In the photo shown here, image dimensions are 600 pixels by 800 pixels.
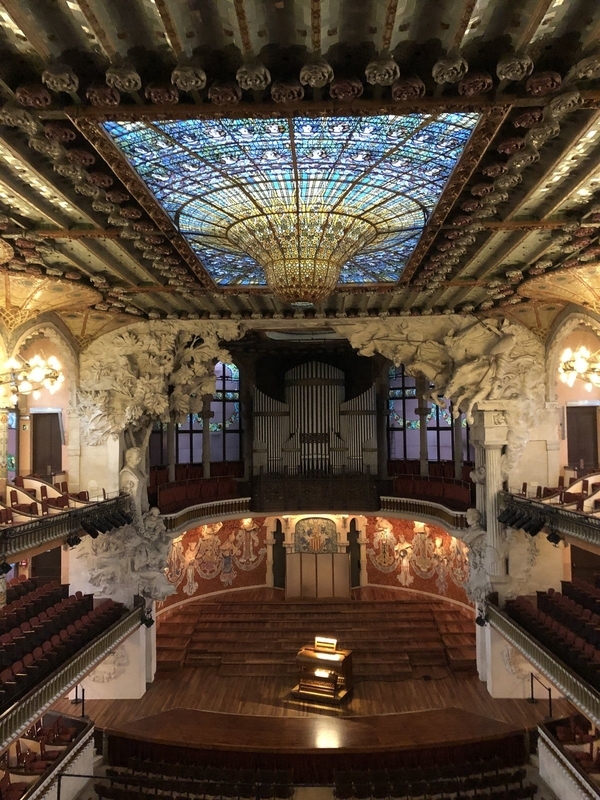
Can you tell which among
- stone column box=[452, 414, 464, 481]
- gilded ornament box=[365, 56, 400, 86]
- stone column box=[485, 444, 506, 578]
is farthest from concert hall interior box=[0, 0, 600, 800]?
stone column box=[452, 414, 464, 481]

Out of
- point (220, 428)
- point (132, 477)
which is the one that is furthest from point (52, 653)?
point (220, 428)

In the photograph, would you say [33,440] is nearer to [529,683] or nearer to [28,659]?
[28,659]

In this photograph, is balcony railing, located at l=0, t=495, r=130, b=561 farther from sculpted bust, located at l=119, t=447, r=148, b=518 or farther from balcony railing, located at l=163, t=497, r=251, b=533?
balcony railing, located at l=163, t=497, r=251, b=533

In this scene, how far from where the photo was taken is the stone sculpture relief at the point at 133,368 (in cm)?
1550

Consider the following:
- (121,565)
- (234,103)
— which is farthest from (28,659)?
(234,103)

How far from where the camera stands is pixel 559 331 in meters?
14.7

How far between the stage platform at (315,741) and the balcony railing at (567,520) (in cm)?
503

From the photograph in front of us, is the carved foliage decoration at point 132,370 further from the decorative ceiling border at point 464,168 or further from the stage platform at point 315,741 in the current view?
the decorative ceiling border at point 464,168

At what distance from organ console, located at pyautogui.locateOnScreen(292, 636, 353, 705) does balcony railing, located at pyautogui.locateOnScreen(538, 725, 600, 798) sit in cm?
469

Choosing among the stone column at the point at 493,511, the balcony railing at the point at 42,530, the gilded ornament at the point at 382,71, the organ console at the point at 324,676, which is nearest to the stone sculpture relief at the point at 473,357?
the stone column at the point at 493,511

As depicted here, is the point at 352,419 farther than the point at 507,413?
Yes

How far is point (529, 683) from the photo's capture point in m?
15.2

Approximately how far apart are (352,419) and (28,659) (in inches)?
527

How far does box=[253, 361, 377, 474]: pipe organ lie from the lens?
21.4 metres
